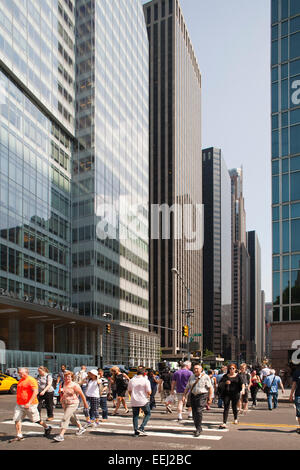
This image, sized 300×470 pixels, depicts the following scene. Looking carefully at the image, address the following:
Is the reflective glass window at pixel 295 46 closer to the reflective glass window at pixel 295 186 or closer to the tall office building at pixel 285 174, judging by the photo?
the tall office building at pixel 285 174

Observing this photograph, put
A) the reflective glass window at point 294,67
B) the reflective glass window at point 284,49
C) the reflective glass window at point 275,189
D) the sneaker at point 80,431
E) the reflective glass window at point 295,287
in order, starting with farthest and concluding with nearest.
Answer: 1. the reflective glass window at point 284,49
2. the reflective glass window at point 294,67
3. the reflective glass window at point 275,189
4. the reflective glass window at point 295,287
5. the sneaker at point 80,431

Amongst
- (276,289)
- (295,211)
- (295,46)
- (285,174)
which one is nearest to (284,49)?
(295,46)

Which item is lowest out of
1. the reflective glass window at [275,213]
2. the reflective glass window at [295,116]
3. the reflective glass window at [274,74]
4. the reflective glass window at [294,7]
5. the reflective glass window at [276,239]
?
the reflective glass window at [276,239]

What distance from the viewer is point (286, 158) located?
180 ft

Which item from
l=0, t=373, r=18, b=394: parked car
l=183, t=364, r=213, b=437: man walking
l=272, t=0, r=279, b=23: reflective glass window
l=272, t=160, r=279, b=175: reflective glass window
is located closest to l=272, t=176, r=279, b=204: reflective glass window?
l=272, t=160, r=279, b=175: reflective glass window

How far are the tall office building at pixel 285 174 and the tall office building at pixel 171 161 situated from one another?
305ft

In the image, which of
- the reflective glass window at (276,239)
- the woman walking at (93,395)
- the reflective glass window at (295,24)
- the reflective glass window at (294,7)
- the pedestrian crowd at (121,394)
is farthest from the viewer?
the reflective glass window at (294,7)

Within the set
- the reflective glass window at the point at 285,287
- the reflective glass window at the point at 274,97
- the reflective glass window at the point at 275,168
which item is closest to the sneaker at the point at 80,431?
the reflective glass window at the point at 285,287

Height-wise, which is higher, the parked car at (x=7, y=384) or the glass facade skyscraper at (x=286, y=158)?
the glass facade skyscraper at (x=286, y=158)

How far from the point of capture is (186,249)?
163125mm

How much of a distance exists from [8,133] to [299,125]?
1244 inches

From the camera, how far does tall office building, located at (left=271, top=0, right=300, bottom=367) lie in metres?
52.1

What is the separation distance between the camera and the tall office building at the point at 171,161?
149 meters

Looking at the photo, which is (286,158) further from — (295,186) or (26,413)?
(26,413)
